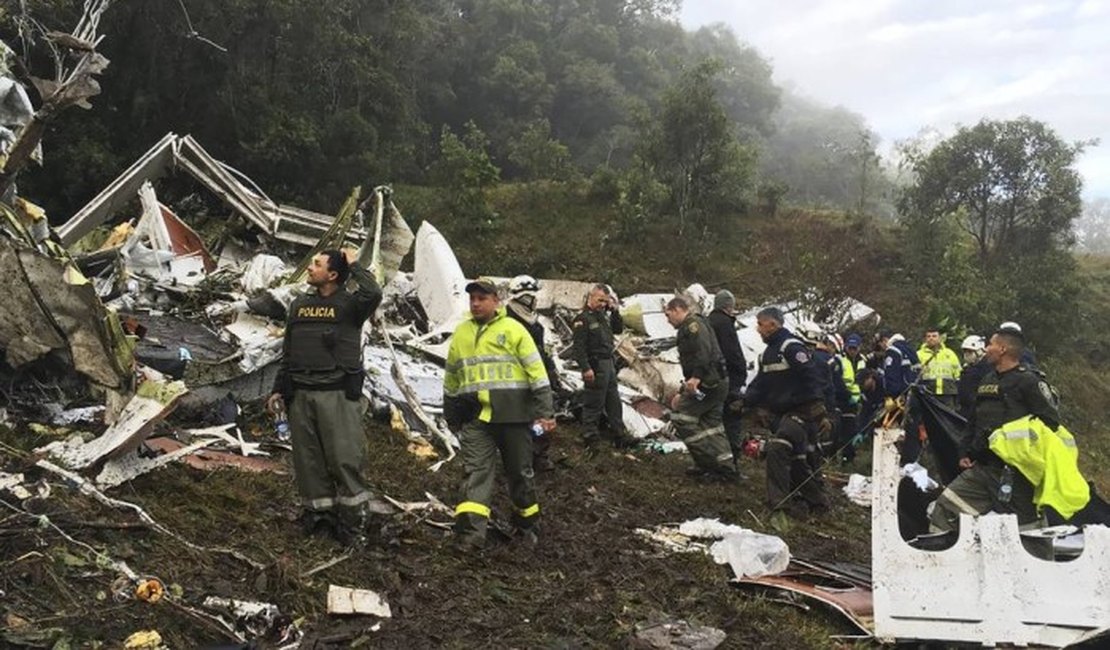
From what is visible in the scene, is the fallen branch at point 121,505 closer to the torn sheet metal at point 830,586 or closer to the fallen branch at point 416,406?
the torn sheet metal at point 830,586

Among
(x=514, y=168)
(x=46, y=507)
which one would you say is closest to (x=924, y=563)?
(x=46, y=507)

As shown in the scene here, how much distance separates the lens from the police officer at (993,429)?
4.08 metres

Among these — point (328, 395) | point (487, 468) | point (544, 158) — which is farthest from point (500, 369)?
point (544, 158)

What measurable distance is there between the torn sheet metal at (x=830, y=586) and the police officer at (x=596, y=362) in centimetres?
321

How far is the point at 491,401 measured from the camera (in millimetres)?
4293

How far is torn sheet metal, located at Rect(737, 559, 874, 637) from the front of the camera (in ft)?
12.3

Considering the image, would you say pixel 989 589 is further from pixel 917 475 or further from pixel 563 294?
pixel 563 294

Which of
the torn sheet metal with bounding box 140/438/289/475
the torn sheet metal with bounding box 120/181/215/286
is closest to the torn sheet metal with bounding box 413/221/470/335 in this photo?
the torn sheet metal with bounding box 120/181/215/286

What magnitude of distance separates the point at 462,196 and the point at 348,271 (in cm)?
1575

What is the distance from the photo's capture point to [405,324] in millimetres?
9602

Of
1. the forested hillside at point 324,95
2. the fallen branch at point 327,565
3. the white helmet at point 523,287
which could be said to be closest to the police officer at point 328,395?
the fallen branch at point 327,565

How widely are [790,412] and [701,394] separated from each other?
768mm

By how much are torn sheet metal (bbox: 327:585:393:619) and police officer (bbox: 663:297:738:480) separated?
3.39 meters

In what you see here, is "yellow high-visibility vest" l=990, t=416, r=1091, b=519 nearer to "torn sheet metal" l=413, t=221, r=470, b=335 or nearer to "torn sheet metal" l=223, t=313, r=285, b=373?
"torn sheet metal" l=223, t=313, r=285, b=373
